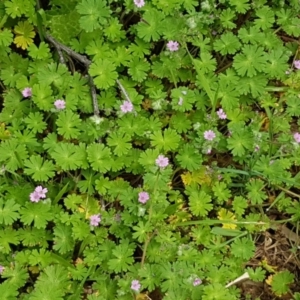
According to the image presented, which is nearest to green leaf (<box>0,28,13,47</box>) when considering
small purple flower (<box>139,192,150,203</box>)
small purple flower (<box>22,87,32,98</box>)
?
Answer: small purple flower (<box>22,87,32,98</box>)

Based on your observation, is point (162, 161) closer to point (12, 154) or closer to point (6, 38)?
point (12, 154)

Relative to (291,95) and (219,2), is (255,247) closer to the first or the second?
(291,95)

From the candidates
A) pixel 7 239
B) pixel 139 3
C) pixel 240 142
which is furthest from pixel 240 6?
pixel 7 239

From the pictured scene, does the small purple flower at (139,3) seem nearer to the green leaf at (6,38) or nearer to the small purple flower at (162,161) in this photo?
the green leaf at (6,38)

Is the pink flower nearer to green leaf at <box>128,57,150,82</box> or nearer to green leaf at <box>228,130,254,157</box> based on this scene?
green leaf at <box>128,57,150,82</box>

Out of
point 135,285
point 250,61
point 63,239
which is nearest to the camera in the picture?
point 135,285

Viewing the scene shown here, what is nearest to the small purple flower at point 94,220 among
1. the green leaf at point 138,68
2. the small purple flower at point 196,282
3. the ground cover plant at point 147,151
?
the ground cover plant at point 147,151

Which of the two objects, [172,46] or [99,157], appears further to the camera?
[172,46]

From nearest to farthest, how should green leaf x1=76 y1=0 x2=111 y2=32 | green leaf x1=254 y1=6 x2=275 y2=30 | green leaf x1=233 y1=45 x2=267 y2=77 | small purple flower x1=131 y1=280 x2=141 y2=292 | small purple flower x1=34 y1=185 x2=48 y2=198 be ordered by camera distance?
small purple flower x1=131 y1=280 x2=141 y2=292 → small purple flower x1=34 y1=185 x2=48 y2=198 → green leaf x1=76 y1=0 x2=111 y2=32 → green leaf x1=233 y1=45 x2=267 y2=77 → green leaf x1=254 y1=6 x2=275 y2=30
